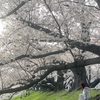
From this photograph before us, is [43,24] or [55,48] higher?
[43,24]

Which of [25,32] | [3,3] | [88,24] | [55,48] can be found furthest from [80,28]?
[3,3]

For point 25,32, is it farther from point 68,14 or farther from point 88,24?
point 88,24

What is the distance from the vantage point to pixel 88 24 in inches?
465

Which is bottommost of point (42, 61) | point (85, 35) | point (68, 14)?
point (42, 61)

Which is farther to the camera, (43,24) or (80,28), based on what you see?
(80,28)

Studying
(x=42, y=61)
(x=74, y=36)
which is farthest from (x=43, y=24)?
(x=42, y=61)

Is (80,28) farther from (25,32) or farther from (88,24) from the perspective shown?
(25,32)

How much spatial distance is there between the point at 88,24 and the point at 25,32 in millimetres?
2609

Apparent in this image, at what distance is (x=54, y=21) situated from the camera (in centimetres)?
1127

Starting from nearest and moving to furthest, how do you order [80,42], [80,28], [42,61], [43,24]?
[80,42]
[43,24]
[80,28]
[42,61]

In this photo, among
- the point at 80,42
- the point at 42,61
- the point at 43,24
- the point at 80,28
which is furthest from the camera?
the point at 42,61

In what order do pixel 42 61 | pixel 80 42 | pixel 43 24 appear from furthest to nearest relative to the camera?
pixel 42 61
pixel 43 24
pixel 80 42

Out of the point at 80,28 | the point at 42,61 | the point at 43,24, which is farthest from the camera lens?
the point at 42,61

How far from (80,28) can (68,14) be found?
992mm
